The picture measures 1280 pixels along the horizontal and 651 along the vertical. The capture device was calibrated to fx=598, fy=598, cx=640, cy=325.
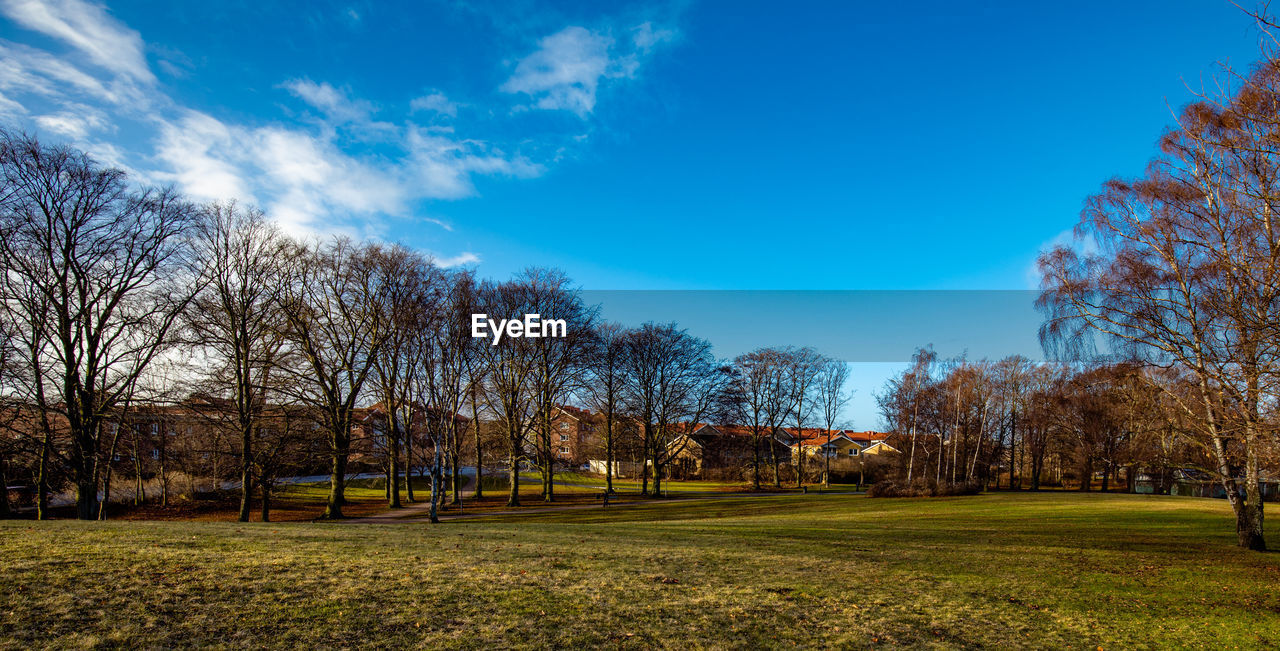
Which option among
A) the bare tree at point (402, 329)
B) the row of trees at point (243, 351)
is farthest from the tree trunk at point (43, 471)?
the bare tree at point (402, 329)

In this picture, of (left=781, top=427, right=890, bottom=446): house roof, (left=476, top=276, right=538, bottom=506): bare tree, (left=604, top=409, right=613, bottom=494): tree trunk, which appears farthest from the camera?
(left=781, top=427, right=890, bottom=446): house roof

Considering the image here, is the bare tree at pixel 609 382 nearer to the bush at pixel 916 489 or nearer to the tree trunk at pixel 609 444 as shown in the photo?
the tree trunk at pixel 609 444

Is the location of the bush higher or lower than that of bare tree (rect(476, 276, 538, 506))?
lower

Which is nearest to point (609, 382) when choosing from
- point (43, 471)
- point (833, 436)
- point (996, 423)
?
point (43, 471)

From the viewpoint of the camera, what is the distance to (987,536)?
18109 millimetres

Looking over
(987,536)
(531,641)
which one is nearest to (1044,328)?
(987,536)

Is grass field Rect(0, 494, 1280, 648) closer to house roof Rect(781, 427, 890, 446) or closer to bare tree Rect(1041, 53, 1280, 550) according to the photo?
bare tree Rect(1041, 53, 1280, 550)

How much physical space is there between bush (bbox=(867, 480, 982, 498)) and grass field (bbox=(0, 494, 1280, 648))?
26.9m

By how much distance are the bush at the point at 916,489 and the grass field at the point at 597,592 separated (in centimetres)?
2686

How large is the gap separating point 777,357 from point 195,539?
176 ft

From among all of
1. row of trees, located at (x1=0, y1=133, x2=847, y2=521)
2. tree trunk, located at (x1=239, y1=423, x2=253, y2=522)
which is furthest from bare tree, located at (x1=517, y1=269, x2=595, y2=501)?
tree trunk, located at (x1=239, y1=423, x2=253, y2=522)

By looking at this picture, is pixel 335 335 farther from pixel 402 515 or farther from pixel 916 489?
pixel 916 489

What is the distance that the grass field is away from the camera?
20.7ft

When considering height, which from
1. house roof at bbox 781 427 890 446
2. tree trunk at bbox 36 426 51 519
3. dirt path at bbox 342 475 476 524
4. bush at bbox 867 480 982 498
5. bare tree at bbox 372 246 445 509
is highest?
bare tree at bbox 372 246 445 509
